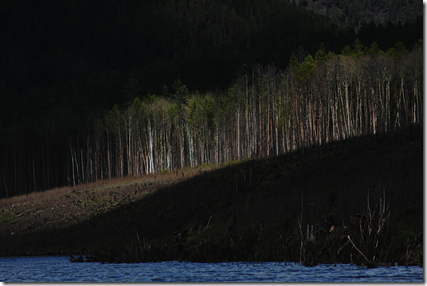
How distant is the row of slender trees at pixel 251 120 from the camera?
46719 mm

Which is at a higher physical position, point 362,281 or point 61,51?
point 61,51

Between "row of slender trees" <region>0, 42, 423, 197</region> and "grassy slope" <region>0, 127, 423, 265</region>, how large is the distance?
11.7m

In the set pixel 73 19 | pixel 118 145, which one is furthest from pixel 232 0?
pixel 118 145

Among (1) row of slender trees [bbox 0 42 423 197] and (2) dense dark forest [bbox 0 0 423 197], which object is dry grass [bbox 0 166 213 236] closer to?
(1) row of slender trees [bbox 0 42 423 197]

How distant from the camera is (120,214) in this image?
31094mm

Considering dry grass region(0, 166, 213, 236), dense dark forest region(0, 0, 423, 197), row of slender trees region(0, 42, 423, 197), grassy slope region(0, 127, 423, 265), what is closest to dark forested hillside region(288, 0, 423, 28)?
dense dark forest region(0, 0, 423, 197)

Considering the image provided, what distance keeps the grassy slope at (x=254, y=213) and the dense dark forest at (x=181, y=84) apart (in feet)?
48.0

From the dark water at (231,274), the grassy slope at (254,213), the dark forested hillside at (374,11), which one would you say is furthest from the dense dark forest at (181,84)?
the dark water at (231,274)

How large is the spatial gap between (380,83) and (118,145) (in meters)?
33.6

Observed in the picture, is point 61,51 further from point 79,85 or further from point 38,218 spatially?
point 38,218

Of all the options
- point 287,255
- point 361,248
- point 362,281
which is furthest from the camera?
point 287,255

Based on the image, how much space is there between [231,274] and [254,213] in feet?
21.1

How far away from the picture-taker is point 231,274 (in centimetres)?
1223

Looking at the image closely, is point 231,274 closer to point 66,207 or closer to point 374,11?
point 66,207
